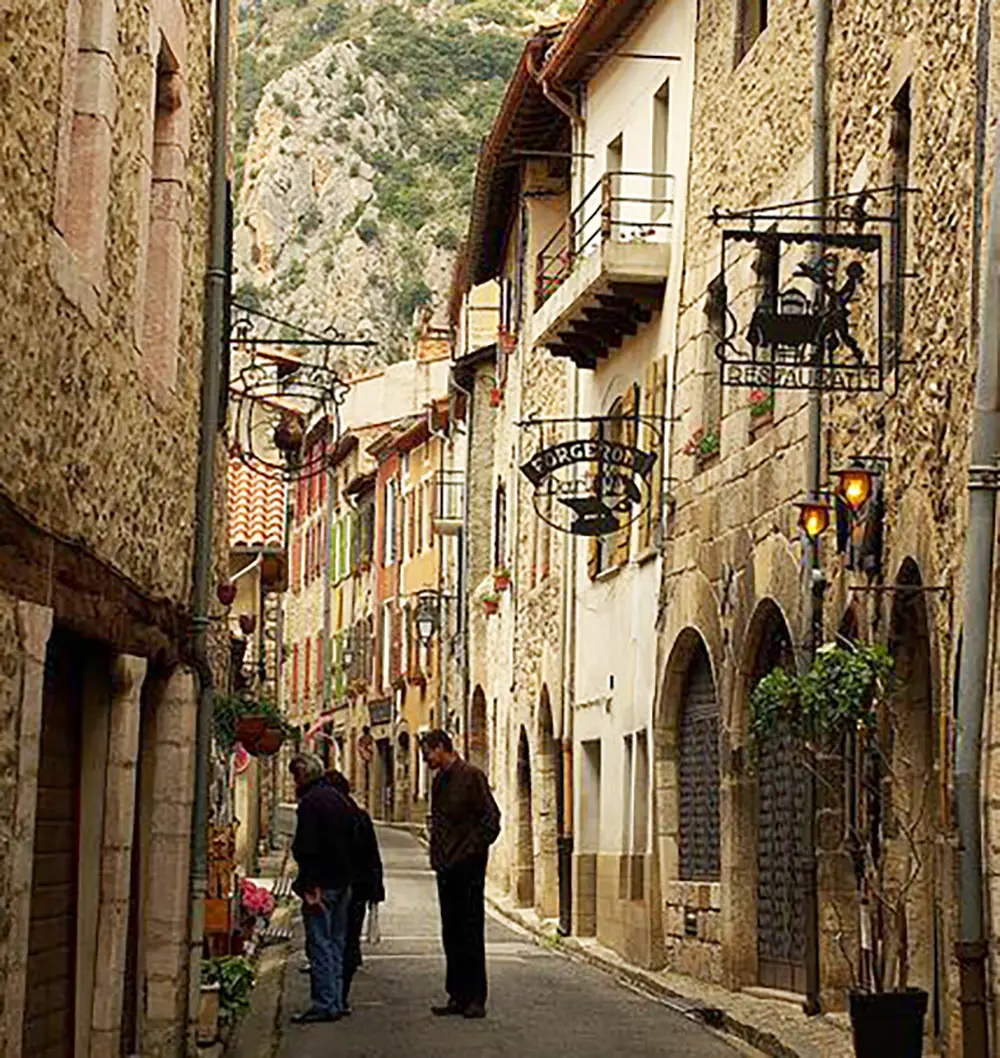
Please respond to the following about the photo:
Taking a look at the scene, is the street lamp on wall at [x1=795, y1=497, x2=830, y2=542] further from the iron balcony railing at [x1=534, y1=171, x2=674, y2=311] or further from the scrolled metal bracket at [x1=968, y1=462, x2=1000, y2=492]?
the iron balcony railing at [x1=534, y1=171, x2=674, y2=311]

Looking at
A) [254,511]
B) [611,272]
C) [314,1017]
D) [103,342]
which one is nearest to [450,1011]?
[314,1017]

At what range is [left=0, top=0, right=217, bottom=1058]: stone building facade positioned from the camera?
8.63 metres

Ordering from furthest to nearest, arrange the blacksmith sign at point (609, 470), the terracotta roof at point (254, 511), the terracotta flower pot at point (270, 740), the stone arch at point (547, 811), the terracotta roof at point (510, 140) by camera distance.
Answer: the terracotta roof at point (254, 511)
the stone arch at point (547, 811)
the terracotta roof at point (510, 140)
the blacksmith sign at point (609, 470)
the terracotta flower pot at point (270, 740)

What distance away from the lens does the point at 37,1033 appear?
10.2m

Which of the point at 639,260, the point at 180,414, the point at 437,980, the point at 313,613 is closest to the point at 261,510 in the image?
the point at 639,260

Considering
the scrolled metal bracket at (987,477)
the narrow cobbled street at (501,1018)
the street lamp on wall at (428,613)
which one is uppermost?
the street lamp on wall at (428,613)

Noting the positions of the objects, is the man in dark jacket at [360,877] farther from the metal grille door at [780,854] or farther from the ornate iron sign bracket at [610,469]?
the ornate iron sign bracket at [610,469]

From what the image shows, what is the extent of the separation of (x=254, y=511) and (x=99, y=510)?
17850 millimetres

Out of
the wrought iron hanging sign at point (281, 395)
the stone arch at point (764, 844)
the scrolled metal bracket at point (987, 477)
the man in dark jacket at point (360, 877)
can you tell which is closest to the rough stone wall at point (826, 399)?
the stone arch at point (764, 844)

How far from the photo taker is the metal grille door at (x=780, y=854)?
16.5m

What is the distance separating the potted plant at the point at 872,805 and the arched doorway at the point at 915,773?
0.06 feet

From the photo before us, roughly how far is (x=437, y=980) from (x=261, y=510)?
11.1 m

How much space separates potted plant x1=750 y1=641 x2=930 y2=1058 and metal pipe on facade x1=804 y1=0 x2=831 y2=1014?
1.41 ft

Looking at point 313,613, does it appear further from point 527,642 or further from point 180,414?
point 180,414
